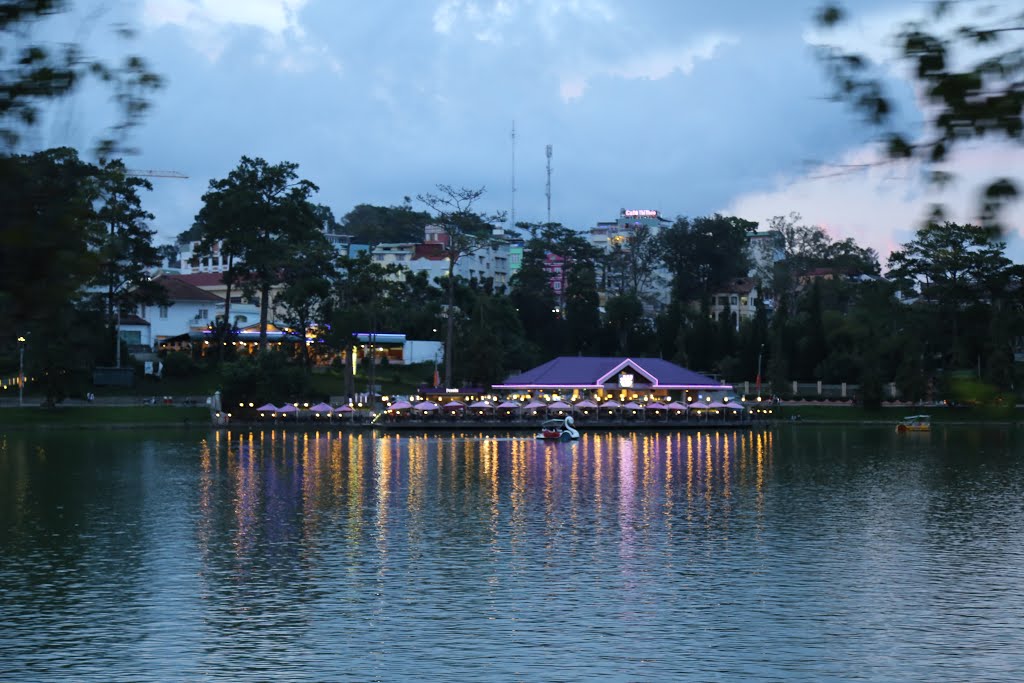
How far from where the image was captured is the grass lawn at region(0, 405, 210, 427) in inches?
4284

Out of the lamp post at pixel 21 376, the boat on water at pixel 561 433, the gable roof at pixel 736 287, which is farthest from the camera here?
the gable roof at pixel 736 287

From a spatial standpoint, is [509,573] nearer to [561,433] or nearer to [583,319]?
[561,433]

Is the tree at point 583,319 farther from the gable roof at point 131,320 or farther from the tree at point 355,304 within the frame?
the gable roof at point 131,320

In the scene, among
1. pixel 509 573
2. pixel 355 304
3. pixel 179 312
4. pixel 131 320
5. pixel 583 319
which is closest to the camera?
pixel 509 573

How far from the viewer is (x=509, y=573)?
37.8 metres

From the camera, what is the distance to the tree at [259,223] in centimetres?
12888

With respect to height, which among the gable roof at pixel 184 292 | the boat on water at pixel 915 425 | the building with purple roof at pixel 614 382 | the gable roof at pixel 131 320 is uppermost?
the gable roof at pixel 184 292

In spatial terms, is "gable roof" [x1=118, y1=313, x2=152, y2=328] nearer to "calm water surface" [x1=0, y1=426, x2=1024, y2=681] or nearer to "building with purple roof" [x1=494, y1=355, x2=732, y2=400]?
"building with purple roof" [x1=494, y1=355, x2=732, y2=400]

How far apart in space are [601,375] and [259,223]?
3762 centimetres

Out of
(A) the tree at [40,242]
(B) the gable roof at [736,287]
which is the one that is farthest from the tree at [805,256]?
(A) the tree at [40,242]

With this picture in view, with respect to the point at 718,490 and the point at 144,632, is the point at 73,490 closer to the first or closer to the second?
the point at 718,490

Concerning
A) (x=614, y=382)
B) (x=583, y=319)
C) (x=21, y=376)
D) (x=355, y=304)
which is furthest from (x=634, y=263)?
(x=21, y=376)

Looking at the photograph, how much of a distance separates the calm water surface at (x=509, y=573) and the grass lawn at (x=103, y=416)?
33564 mm

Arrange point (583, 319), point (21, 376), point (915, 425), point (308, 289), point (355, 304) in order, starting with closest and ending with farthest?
point (21, 376), point (915, 425), point (308, 289), point (355, 304), point (583, 319)
